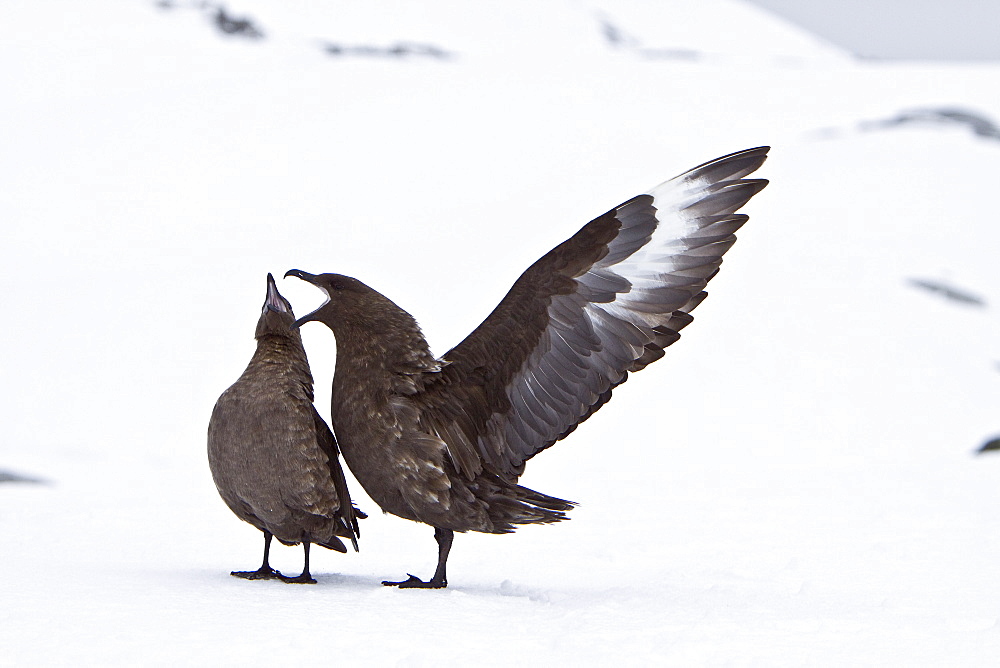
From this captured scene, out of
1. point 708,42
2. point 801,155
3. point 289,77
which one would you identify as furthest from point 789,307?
point 708,42

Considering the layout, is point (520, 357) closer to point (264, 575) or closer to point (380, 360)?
point (380, 360)

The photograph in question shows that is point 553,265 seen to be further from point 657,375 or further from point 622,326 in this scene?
point 657,375

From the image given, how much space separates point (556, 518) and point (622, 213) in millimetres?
1018

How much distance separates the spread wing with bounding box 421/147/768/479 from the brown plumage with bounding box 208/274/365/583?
0.37 meters

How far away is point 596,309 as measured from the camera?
11.6 feet

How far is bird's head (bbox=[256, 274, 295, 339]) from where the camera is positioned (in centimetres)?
381

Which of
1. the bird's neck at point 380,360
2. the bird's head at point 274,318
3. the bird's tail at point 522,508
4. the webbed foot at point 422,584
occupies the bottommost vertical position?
the webbed foot at point 422,584

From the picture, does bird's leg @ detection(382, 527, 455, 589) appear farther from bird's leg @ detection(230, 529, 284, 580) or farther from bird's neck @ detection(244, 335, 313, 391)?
bird's neck @ detection(244, 335, 313, 391)

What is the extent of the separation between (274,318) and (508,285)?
904 cm

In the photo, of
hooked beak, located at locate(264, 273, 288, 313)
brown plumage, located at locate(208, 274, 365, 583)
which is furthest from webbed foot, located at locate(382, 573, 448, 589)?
hooked beak, located at locate(264, 273, 288, 313)

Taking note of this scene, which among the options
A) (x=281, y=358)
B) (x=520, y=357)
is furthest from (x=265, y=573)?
(x=520, y=357)

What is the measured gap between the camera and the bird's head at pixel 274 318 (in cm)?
381

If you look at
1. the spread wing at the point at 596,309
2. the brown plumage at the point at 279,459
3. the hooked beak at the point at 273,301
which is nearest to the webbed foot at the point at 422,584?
the brown plumage at the point at 279,459

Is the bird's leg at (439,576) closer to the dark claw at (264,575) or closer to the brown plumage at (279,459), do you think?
the brown plumage at (279,459)
